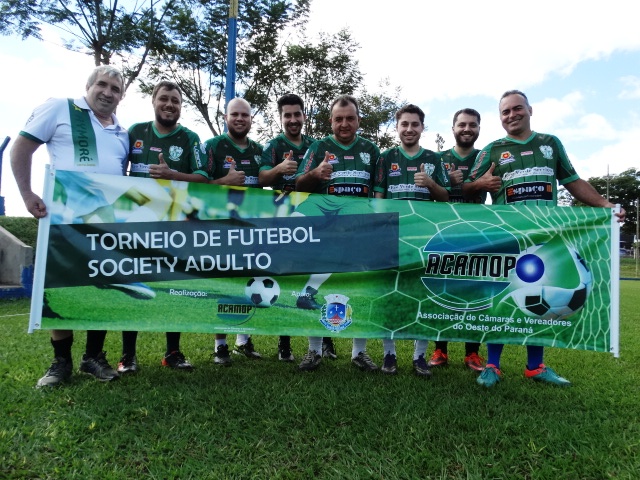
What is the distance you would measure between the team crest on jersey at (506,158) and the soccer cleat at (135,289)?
2.96 meters

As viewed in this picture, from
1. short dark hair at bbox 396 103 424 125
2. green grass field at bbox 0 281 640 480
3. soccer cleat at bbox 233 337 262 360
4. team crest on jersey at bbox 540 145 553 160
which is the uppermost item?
short dark hair at bbox 396 103 424 125

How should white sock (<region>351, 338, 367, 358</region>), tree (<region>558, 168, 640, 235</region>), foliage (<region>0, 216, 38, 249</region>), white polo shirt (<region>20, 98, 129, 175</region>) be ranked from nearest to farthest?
white polo shirt (<region>20, 98, 129, 175</region>), white sock (<region>351, 338, 367, 358</region>), foliage (<region>0, 216, 38, 249</region>), tree (<region>558, 168, 640, 235</region>)

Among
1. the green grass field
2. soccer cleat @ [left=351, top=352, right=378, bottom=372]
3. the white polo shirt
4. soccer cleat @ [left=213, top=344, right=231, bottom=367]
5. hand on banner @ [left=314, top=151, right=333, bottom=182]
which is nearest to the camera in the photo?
the green grass field

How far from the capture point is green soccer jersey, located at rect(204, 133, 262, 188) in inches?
169

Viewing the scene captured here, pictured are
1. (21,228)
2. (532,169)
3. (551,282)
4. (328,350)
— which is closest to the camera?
(551,282)

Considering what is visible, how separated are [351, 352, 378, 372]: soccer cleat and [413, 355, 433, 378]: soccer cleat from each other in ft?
1.09

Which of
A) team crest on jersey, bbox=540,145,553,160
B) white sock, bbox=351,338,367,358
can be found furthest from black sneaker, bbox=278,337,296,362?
team crest on jersey, bbox=540,145,553,160

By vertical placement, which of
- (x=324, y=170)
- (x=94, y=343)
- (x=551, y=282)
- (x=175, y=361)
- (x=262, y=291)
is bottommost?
(x=175, y=361)

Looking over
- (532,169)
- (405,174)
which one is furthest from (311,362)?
(532,169)

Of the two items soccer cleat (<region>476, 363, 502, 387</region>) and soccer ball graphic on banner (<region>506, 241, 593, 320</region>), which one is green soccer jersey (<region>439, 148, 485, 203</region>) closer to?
soccer ball graphic on banner (<region>506, 241, 593, 320</region>)

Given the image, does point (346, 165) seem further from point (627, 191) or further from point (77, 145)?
point (627, 191)

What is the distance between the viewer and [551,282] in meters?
3.39

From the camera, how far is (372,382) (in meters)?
3.47

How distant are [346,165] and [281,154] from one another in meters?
0.71
